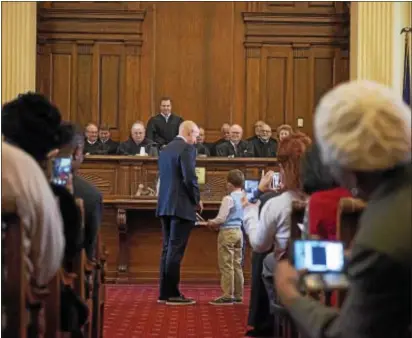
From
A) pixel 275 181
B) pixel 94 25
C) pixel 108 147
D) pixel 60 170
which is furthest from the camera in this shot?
pixel 94 25

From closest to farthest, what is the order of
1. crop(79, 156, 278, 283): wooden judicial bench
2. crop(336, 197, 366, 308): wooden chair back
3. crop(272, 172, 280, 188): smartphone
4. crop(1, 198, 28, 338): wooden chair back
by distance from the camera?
1. crop(1, 198, 28, 338): wooden chair back
2. crop(336, 197, 366, 308): wooden chair back
3. crop(272, 172, 280, 188): smartphone
4. crop(79, 156, 278, 283): wooden judicial bench

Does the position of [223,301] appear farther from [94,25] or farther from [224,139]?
[94,25]

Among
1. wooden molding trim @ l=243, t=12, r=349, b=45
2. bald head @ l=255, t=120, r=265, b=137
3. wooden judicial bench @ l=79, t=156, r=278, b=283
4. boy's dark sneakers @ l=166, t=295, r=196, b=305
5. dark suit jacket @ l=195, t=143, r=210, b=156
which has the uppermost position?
wooden molding trim @ l=243, t=12, r=349, b=45

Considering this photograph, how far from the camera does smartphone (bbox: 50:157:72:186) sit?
3766 mm

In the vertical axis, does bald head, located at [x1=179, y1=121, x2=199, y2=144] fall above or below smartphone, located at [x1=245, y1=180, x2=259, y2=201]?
above

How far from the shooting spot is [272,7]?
13.4 metres

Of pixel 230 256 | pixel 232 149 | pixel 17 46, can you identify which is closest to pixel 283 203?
pixel 230 256

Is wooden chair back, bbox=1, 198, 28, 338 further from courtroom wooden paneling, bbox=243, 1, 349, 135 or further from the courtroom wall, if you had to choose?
courtroom wooden paneling, bbox=243, 1, 349, 135

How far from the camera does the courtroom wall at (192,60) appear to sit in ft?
43.7

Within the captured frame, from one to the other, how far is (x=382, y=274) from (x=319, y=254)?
2.20ft

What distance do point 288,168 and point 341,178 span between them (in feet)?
8.11

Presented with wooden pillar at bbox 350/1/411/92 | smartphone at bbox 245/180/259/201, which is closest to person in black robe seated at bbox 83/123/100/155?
wooden pillar at bbox 350/1/411/92

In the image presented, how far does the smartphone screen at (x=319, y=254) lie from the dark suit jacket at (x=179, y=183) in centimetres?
510

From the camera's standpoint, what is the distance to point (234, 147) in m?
11.8
